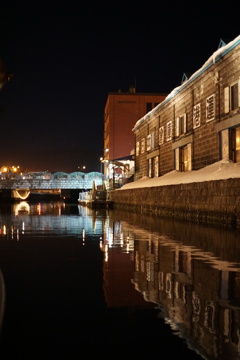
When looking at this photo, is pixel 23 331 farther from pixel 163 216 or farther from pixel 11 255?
pixel 163 216

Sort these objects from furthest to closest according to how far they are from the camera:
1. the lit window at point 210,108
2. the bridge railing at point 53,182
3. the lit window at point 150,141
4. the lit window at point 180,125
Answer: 1. the bridge railing at point 53,182
2. the lit window at point 150,141
3. the lit window at point 180,125
4. the lit window at point 210,108

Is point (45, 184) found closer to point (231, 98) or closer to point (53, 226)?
point (231, 98)

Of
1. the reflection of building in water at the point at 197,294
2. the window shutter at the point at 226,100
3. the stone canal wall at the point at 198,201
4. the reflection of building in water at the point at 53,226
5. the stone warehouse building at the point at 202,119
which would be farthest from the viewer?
the window shutter at the point at 226,100

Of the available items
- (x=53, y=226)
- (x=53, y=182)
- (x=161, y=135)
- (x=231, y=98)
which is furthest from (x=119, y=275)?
(x=53, y=182)

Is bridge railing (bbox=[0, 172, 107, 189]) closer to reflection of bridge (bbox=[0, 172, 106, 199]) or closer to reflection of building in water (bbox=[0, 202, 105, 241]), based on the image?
reflection of bridge (bbox=[0, 172, 106, 199])

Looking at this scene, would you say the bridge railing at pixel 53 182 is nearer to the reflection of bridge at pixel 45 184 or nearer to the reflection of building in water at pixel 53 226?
the reflection of bridge at pixel 45 184

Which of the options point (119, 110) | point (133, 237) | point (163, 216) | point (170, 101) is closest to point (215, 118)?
point (163, 216)

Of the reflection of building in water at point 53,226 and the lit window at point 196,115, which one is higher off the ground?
the lit window at point 196,115

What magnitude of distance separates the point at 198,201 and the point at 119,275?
485 inches

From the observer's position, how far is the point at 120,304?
4555mm

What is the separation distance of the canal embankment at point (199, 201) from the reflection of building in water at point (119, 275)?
16.4ft

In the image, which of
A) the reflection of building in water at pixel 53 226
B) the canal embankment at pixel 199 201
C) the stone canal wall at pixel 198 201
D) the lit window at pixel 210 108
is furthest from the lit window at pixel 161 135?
the reflection of building in water at pixel 53 226

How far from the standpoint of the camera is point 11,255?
28.2 feet

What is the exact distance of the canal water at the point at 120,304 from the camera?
330cm
